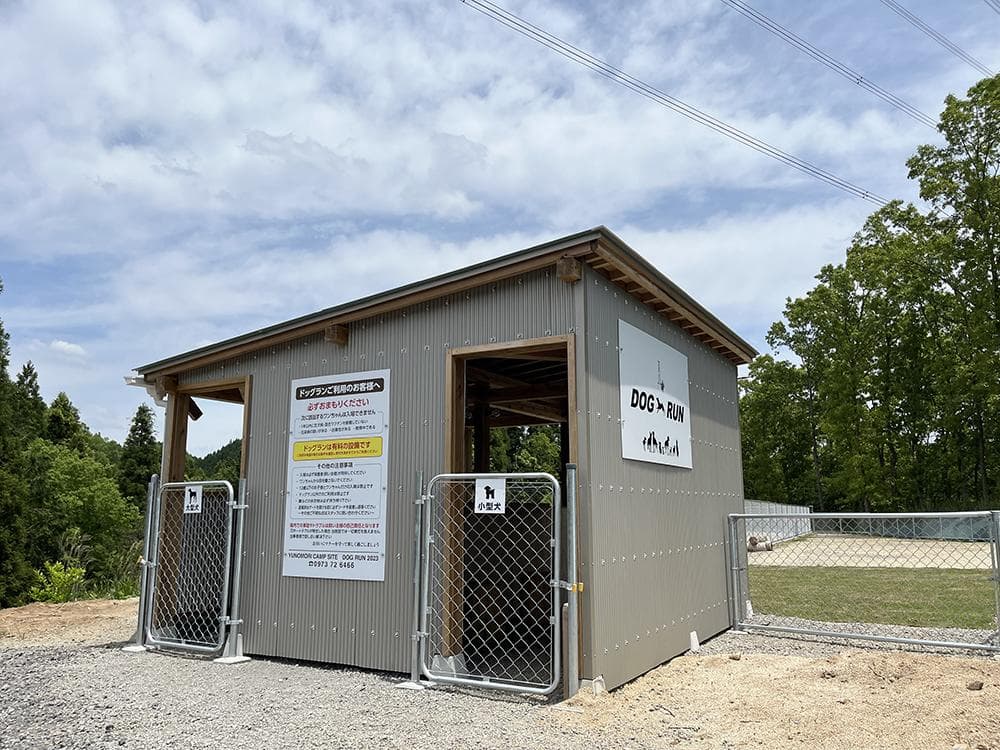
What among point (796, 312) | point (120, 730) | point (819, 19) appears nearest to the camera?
point (120, 730)

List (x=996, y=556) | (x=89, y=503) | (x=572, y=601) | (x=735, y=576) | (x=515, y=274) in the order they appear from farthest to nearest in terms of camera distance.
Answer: (x=89, y=503)
(x=735, y=576)
(x=996, y=556)
(x=515, y=274)
(x=572, y=601)

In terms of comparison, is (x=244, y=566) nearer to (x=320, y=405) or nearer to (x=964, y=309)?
(x=320, y=405)

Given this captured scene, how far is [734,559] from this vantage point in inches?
307

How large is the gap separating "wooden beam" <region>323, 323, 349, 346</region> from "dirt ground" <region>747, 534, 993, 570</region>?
8783 mm

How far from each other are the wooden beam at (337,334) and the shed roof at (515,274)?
0.04 metres

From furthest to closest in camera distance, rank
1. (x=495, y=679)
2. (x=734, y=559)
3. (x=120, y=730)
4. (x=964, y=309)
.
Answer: (x=964, y=309), (x=734, y=559), (x=495, y=679), (x=120, y=730)

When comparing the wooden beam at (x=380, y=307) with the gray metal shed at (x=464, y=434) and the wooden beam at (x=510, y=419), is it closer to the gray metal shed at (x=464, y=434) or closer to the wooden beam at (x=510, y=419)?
the gray metal shed at (x=464, y=434)

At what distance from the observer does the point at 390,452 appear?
19.4 feet

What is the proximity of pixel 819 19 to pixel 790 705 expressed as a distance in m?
7.48

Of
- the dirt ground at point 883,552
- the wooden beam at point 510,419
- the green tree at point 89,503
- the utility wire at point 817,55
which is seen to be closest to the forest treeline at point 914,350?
the dirt ground at point 883,552

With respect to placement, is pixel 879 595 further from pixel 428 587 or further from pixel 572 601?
pixel 428 587

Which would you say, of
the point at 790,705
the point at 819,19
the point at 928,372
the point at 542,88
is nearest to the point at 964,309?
the point at 928,372

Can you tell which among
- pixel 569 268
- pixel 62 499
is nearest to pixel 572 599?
pixel 569 268

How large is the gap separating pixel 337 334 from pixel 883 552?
10112 millimetres
